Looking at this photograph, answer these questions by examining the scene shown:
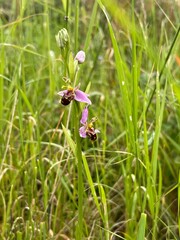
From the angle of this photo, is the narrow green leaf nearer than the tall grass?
Yes

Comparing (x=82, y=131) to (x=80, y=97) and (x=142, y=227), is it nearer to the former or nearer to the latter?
(x=80, y=97)

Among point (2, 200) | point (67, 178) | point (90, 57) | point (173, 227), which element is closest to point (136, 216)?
point (173, 227)

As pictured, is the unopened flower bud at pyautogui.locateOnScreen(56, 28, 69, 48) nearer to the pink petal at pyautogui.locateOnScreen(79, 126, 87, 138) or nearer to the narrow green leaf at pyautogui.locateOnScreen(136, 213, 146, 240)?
the pink petal at pyautogui.locateOnScreen(79, 126, 87, 138)

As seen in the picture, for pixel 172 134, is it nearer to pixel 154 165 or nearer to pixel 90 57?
pixel 154 165

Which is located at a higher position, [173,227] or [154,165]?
[154,165]

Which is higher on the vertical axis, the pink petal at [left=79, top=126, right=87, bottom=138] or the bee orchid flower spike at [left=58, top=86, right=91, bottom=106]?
the bee orchid flower spike at [left=58, top=86, right=91, bottom=106]

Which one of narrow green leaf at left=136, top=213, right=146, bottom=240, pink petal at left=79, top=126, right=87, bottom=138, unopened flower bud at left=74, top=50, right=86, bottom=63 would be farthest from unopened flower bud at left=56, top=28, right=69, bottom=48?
narrow green leaf at left=136, top=213, right=146, bottom=240

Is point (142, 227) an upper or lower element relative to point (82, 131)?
lower

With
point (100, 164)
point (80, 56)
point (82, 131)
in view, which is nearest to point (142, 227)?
point (82, 131)
